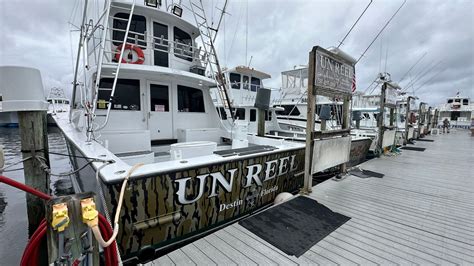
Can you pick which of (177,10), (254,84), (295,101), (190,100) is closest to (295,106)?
(295,101)

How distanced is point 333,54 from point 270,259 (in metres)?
3.58

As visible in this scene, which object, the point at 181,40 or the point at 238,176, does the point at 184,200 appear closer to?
the point at 238,176

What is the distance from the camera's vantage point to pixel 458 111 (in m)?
32.4

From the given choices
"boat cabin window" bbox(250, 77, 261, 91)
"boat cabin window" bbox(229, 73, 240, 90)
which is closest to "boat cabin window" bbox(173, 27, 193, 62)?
"boat cabin window" bbox(229, 73, 240, 90)

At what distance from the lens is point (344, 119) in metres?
4.77

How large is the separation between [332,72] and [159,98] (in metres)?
3.92

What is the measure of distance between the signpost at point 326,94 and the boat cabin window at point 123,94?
12.6 ft

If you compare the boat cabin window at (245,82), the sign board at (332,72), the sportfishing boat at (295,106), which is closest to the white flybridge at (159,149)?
the sign board at (332,72)

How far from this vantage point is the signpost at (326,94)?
11.7 ft

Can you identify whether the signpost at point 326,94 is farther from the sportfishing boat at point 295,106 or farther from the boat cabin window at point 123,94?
the sportfishing boat at point 295,106

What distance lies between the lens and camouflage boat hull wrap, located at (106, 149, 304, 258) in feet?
7.34

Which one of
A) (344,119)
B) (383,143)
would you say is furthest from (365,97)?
(344,119)

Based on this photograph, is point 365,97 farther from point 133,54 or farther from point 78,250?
point 78,250

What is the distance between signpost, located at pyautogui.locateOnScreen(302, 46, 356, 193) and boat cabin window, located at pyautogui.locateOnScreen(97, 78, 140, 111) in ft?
12.6
